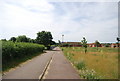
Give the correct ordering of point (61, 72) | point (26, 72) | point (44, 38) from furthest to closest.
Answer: point (44, 38) → point (61, 72) → point (26, 72)

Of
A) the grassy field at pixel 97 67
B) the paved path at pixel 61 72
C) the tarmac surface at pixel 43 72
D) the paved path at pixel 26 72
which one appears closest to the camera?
the grassy field at pixel 97 67

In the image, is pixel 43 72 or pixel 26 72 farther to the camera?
pixel 26 72

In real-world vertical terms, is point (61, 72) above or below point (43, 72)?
below

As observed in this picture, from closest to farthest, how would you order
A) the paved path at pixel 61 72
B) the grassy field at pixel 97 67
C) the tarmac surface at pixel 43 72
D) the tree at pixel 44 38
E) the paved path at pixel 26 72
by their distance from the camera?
the grassy field at pixel 97 67 < the paved path at pixel 26 72 < the tarmac surface at pixel 43 72 < the paved path at pixel 61 72 < the tree at pixel 44 38

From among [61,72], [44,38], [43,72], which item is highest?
[44,38]

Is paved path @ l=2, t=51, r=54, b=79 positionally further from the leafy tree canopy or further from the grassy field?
the leafy tree canopy

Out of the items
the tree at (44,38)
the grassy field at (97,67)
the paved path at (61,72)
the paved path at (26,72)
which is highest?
the tree at (44,38)

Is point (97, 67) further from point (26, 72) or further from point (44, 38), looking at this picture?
point (44, 38)

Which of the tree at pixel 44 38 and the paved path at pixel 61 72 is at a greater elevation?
the tree at pixel 44 38

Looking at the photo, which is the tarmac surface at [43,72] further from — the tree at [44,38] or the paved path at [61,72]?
the tree at [44,38]

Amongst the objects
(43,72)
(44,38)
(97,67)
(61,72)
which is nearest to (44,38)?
(44,38)

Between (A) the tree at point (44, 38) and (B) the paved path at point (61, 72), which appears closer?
(B) the paved path at point (61, 72)

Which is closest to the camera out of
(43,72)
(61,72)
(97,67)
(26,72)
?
(43,72)

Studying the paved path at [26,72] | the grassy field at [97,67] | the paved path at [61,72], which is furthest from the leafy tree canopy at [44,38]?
the paved path at [61,72]
